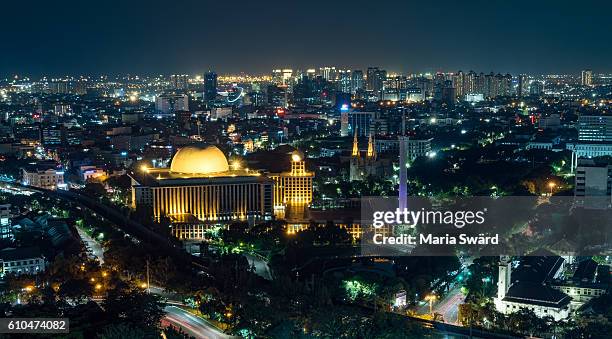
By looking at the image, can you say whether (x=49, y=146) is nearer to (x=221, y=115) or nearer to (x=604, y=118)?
(x=221, y=115)

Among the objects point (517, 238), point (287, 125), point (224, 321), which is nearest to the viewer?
point (224, 321)

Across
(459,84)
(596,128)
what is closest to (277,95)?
(459,84)

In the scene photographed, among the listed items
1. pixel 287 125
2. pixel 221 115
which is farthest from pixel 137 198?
pixel 221 115

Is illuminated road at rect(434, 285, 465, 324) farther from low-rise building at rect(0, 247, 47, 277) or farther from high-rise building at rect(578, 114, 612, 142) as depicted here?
high-rise building at rect(578, 114, 612, 142)

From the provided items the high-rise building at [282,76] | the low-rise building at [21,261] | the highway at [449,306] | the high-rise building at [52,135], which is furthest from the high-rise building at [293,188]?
the high-rise building at [282,76]

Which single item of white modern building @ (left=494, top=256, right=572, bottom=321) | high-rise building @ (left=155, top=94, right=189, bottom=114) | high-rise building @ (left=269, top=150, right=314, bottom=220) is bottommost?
white modern building @ (left=494, top=256, right=572, bottom=321)

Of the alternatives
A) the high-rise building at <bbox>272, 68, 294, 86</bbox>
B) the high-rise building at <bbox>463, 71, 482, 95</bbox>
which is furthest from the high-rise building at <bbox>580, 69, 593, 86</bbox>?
the high-rise building at <bbox>272, 68, 294, 86</bbox>
